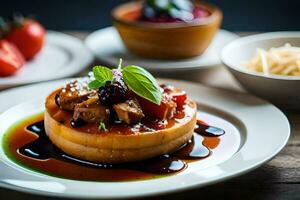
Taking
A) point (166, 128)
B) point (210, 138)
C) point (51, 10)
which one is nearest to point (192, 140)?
point (210, 138)

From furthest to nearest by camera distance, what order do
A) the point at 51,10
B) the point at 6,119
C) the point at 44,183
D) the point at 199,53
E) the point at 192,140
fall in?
the point at 51,10 < the point at 199,53 < the point at 6,119 < the point at 192,140 < the point at 44,183

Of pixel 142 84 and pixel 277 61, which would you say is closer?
pixel 142 84

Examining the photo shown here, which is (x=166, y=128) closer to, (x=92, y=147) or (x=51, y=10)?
(x=92, y=147)

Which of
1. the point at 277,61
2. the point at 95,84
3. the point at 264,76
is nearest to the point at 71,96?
the point at 95,84

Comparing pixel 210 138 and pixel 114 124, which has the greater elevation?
pixel 114 124

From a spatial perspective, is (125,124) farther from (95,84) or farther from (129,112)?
(95,84)

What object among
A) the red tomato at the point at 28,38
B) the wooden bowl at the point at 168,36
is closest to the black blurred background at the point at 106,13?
the red tomato at the point at 28,38
